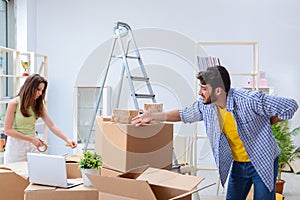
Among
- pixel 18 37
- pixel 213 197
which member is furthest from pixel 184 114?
pixel 18 37

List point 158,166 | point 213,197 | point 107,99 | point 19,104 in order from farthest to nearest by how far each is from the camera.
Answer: point 107,99 < point 213,197 < point 19,104 < point 158,166

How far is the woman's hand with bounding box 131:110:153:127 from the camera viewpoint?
7.03 feet

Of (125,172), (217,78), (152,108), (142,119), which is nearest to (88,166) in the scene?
(125,172)

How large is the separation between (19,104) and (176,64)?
3072 millimetres

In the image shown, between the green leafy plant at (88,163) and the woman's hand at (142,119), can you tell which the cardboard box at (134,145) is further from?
the green leafy plant at (88,163)

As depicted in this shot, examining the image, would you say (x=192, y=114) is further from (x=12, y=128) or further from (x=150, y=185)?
(x=12, y=128)

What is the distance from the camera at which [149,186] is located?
1.58 meters

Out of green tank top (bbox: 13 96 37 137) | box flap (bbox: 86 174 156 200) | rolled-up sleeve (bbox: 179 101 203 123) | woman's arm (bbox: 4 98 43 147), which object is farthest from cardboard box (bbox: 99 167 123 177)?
green tank top (bbox: 13 96 37 137)

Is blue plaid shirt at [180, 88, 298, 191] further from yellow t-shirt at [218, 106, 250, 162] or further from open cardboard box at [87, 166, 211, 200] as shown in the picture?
open cardboard box at [87, 166, 211, 200]

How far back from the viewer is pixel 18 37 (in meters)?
5.31

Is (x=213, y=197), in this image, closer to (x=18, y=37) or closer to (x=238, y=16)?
(x=238, y=16)

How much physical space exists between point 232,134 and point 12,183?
1.32m

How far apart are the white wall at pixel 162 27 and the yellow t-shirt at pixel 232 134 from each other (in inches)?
135

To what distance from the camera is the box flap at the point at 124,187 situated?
5.16 ft
